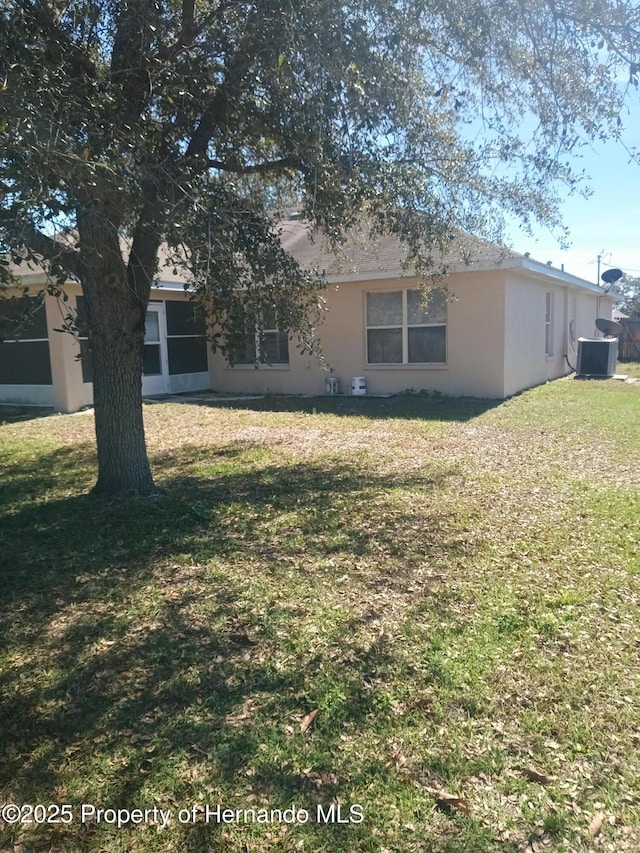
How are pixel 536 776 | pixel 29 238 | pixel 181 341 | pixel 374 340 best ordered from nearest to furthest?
1. pixel 536 776
2. pixel 29 238
3. pixel 374 340
4. pixel 181 341

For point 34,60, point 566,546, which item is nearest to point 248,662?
point 566,546

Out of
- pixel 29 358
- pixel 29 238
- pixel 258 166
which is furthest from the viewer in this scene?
pixel 29 358

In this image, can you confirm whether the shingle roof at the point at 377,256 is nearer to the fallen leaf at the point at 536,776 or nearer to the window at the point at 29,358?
the window at the point at 29,358

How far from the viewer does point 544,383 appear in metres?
15.9

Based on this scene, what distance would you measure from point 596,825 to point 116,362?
17.1 feet

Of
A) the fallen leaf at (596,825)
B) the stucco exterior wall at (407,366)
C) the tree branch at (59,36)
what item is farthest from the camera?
the stucco exterior wall at (407,366)

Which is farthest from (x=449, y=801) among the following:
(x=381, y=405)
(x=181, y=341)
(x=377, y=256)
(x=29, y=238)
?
(x=181, y=341)

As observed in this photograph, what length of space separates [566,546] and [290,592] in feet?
7.19

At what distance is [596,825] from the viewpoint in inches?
89.9

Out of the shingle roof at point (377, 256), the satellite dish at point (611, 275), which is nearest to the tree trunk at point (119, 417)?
the shingle roof at point (377, 256)

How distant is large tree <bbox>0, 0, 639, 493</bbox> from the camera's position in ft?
15.4

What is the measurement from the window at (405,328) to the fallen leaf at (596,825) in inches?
457

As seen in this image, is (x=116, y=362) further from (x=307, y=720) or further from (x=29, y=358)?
(x=29, y=358)

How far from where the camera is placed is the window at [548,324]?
16203 millimetres
